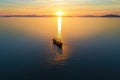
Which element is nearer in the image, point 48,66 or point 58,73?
point 58,73

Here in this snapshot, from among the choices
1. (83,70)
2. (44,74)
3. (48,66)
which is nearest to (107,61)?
Answer: (83,70)

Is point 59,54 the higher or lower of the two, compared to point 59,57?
higher

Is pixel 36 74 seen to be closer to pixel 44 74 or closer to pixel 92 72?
pixel 44 74

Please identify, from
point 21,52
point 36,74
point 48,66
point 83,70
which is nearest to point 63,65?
point 48,66

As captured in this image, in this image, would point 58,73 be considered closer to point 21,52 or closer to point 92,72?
point 92,72

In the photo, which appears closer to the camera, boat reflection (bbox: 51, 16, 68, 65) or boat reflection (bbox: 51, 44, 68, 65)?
Result: boat reflection (bbox: 51, 44, 68, 65)

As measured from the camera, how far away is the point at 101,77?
35781mm

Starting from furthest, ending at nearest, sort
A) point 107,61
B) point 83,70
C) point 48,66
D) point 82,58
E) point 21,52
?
point 21,52 → point 82,58 → point 107,61 → point 48,66 → point 83,70

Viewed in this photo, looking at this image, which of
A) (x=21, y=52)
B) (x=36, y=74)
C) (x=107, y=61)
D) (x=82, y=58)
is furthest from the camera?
(x=21, y=52)

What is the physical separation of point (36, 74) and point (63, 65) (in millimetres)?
8924

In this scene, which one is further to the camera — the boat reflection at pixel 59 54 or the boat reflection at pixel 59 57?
the boat reflection at pixel 59 54

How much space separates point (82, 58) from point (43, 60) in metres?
9.45

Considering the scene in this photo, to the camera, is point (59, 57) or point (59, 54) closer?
point (59, 57)

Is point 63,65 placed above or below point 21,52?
below
